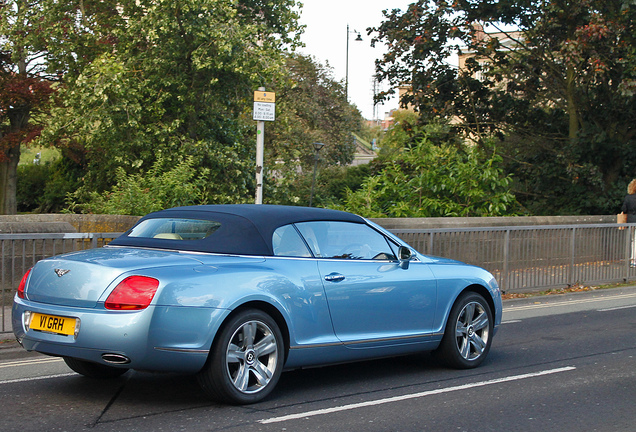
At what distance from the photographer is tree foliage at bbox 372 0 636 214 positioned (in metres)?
20.1

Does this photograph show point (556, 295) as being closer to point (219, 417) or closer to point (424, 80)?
point (219, 417)

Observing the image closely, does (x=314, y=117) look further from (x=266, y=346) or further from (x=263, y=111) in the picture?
(x=266, y=346)

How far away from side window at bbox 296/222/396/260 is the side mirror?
0.07 m

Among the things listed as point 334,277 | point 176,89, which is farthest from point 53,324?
point 176,89

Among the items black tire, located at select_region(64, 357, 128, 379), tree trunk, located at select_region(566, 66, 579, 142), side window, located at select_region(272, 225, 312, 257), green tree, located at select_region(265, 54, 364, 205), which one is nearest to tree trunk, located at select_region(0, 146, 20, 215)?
green tree, located at select_region(265, 54, 364, 205)

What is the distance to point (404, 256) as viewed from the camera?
6.96 meters

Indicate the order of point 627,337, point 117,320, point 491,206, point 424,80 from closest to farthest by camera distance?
point 117,320 < point 627,337 < point 491,206 < point 424,80

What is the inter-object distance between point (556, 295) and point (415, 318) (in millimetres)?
7740

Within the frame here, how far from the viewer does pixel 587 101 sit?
75.9 feet

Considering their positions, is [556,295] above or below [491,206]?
below

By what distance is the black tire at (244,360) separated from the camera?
18.0 ft

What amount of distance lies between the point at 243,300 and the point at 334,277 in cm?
98

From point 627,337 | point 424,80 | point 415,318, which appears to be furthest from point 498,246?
point 424,80

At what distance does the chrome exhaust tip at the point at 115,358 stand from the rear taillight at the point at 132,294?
33 centimetres
